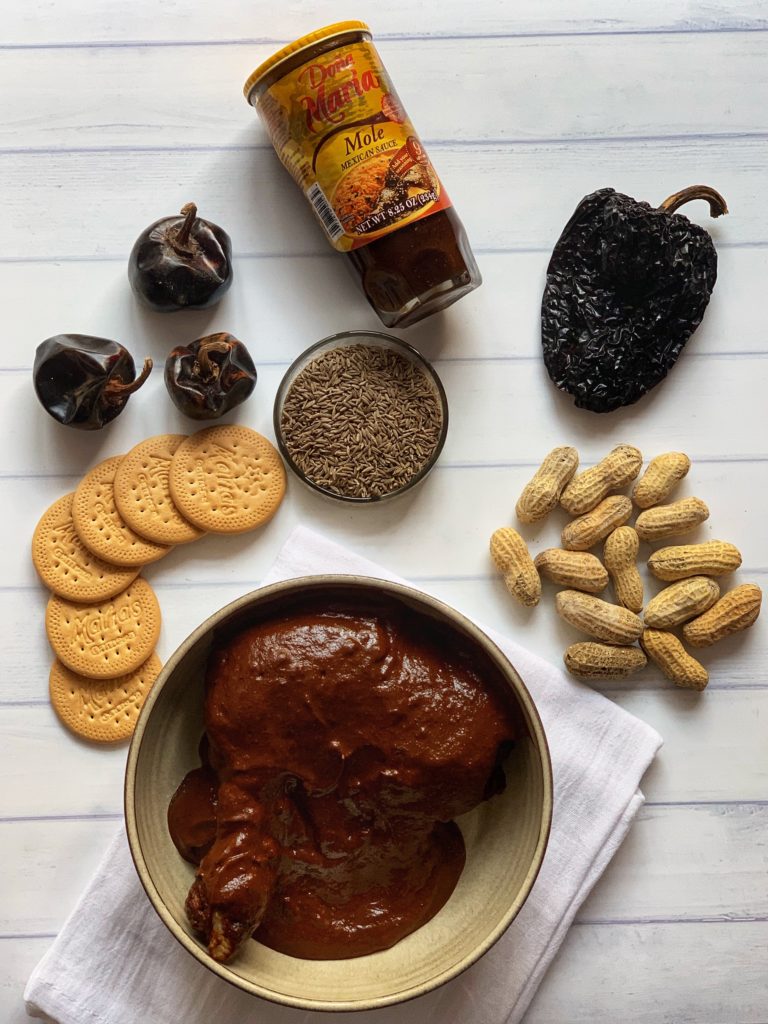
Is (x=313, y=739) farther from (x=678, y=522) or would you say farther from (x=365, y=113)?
(x=365, y=113)

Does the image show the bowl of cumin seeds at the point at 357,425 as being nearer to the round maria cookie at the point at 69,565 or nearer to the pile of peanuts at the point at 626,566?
the pile of peanuts at the point at 626,566

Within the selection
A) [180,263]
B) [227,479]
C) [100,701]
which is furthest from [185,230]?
[100,701]

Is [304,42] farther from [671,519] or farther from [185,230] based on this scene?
[671,519]

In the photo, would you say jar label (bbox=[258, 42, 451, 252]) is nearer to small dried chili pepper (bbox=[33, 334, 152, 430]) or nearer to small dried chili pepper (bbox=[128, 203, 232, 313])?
small dried chili pepper (bbox=[128, 203, 232, 313])

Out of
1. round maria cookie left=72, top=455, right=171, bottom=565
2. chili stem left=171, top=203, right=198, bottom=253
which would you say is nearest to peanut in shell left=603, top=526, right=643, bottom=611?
round maria cookie left=72, top=455, right=171, bottom=565

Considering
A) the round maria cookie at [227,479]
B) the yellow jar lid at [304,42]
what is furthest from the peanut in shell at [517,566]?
the yellow jar lid at [304,42]
